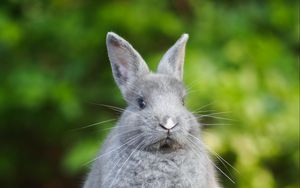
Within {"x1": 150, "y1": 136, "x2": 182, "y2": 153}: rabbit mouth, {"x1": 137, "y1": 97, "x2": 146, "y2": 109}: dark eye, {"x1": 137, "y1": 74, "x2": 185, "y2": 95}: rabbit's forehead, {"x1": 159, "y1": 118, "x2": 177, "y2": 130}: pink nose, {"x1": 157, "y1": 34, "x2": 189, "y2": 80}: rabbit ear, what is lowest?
{"x1": 150, "y1": 136, "x2": 182, "y2": 153}: rabbit mouth

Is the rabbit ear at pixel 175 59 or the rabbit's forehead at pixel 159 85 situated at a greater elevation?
the rabbit ear at pixel 175 59

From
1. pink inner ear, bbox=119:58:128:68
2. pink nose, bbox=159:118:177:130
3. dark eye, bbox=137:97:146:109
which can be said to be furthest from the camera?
pink inner ear, bbox=119:58:128:68

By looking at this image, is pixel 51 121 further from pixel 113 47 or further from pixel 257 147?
pixel 113 47

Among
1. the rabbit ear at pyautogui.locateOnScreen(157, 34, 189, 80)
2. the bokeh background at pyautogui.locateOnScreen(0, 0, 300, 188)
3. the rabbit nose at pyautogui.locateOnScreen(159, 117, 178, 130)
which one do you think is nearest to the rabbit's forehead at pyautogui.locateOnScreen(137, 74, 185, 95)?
the rabbit ear at pyautogui.locateOnScreen(157, 34, 189, 80)

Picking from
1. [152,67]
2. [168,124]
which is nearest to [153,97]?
[168,124]

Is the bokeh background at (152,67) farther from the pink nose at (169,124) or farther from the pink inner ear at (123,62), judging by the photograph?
the pink nose at (169,124)

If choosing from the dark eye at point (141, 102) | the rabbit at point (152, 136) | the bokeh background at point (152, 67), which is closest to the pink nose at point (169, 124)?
the rabbit at point (152, 136)

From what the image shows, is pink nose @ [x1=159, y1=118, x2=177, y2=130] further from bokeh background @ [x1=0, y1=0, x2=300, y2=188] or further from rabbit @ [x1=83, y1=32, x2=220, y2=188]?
bokeh background @ [x1=0, y1=0, x2=300, y2=188]
